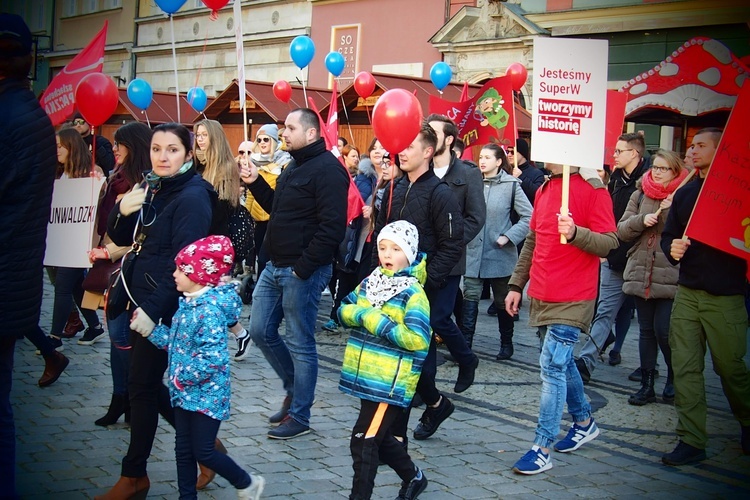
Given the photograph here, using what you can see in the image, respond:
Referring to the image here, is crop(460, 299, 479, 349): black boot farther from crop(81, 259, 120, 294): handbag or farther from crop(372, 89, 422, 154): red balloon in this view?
crop(81, 259, 120, 294): handbag

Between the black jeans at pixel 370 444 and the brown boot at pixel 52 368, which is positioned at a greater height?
the black jeans at pixel 370 444

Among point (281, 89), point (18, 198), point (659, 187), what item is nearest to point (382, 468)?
point (18, 198)

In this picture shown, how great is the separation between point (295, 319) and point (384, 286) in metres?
1.40

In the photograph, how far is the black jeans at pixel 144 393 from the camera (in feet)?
14.6

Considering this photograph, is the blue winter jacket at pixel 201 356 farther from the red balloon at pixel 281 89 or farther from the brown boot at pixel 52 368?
the red balloon at pixel 281 89

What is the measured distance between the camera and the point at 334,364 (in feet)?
26.0

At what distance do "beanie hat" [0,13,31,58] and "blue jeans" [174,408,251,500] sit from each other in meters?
1.75

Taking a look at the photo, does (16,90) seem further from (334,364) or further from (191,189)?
(334,364)

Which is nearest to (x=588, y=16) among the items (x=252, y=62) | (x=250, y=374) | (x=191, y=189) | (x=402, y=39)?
(x=402, y=39)

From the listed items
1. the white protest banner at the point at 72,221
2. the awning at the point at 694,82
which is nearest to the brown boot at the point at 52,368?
the white protest banner at the point at 72,221

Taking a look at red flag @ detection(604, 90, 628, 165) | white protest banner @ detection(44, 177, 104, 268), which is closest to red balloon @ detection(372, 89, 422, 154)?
white protest banner @ detection(44, 177, 104, 268)

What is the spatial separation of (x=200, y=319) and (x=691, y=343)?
10.5 ft

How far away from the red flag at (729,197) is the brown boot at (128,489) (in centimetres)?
351

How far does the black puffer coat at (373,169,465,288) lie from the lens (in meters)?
5.62
